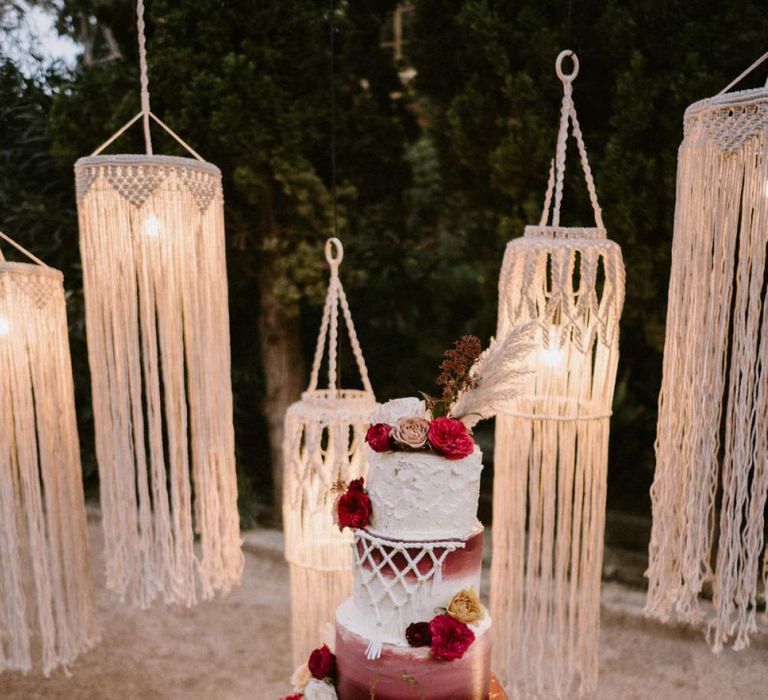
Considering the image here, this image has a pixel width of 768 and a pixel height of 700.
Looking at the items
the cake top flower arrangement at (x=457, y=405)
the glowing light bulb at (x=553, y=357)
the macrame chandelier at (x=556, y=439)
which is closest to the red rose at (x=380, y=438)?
Result: the cake top flower arrangement at (x=457, y=405)

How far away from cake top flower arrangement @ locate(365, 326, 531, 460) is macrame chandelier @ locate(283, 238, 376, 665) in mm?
535

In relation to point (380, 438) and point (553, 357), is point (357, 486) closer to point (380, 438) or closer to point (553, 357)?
point (380, 438)

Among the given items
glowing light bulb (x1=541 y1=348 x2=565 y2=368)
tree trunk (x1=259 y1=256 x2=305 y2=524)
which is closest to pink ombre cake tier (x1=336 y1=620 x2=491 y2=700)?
glowing light bulb (x1=541 y1=348 x2=565 y2=368)

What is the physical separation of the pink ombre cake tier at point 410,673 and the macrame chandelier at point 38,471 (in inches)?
36.8

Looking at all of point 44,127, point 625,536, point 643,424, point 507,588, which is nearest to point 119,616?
point 507,588

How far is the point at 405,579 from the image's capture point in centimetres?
141

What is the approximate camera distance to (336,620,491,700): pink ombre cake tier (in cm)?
138

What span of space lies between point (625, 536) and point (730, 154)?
2462 mm

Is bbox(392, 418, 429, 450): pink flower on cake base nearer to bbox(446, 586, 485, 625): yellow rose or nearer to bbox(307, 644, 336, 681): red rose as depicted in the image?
bbox(446, 586, 485, 625): yellow rose

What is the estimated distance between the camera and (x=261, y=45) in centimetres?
276

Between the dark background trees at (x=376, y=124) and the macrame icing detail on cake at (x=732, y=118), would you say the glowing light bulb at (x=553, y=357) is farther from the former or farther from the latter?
the dark background trees at (x=376, y=124)

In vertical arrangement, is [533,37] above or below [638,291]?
above

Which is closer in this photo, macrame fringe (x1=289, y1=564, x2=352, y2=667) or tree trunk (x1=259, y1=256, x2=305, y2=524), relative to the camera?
macrame fringe (x1=289, y1=564, x2=352, y2=667)

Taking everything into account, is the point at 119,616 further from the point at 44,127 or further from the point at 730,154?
the point at 730,154
